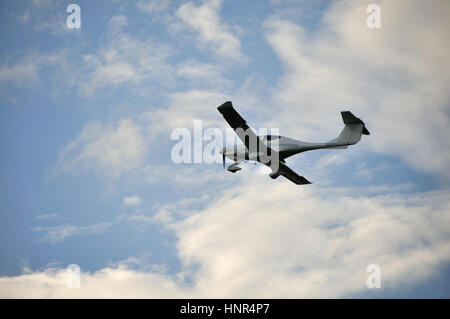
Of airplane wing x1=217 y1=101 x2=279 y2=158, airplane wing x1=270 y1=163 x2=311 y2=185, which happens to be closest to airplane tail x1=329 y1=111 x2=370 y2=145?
airplane wing x1=217 y1=101 x2=279 y2=158

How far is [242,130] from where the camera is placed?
1133 inches

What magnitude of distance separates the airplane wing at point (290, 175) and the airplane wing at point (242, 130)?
105 inches

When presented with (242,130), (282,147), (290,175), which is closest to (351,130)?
(282,147)

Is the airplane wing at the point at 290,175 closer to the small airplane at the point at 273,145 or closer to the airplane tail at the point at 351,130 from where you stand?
the small airplane at the point at 273,145

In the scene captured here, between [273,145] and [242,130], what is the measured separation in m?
2.49

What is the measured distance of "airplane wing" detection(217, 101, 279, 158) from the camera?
27.6 metres

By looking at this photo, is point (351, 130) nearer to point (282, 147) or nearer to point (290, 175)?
point (282, 147)

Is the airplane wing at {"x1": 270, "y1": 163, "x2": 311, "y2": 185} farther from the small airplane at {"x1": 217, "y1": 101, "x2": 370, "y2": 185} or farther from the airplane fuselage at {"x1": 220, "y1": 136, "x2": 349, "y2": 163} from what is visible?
the airplane fuselage at {"x1": 220, "y1": 136, "x2": 349, "y2": 163}
